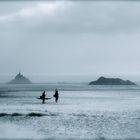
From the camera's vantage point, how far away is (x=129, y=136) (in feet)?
74.0

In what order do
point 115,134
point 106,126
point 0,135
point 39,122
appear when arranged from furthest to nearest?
1. point 39,122
2. point 106,126
3. point 115,134
4. point 0,135

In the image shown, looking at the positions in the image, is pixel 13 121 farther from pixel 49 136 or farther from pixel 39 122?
pixel 49 136

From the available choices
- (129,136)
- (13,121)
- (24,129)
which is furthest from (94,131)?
(13,121)

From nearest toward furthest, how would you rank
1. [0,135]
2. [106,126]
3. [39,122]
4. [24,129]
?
[0,135] < [24,129] < [106,126] < [39,122]

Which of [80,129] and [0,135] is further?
[80,129]

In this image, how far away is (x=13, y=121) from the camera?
1188 inches

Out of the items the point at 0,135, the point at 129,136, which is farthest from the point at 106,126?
the point at 0,135

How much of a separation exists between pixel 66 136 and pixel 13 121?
29.2ft

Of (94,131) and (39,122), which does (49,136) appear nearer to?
(94,131)

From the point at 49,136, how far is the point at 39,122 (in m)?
7.41

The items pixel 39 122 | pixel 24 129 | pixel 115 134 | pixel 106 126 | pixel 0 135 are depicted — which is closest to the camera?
pixel 0 135

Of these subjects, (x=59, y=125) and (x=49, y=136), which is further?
(x=59, y=125)

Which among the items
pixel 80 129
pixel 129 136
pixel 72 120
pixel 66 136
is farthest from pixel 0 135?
pixel 72 120

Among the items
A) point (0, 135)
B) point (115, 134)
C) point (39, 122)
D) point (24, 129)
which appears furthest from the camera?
point (39, 122)
